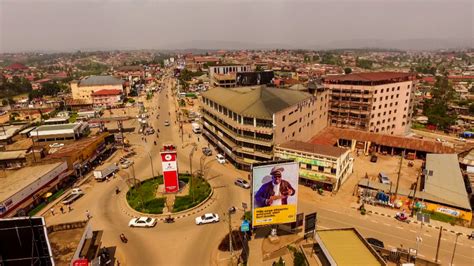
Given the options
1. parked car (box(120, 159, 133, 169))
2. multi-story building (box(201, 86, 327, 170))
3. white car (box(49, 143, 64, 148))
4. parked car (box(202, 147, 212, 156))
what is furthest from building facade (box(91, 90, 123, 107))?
parked car (box(202, 147, 212, 156))

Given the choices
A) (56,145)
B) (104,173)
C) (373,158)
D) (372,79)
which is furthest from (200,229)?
(372,79)

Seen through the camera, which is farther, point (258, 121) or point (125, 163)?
point (125, 163)

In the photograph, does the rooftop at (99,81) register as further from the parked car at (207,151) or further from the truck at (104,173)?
the truck at (104,173)

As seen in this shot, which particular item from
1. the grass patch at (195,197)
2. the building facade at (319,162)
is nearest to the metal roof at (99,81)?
the grass patch at (195,197)

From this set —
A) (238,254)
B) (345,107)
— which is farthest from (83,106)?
(238,254)

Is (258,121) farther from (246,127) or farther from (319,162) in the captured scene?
(319,162)
